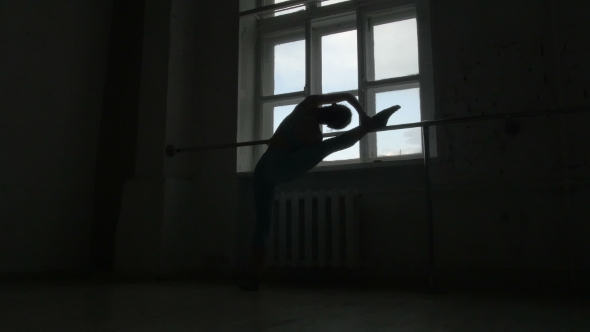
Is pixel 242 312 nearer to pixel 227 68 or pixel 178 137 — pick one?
pixel 178 137

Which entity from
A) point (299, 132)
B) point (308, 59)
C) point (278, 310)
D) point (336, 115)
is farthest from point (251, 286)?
point (308, 59)

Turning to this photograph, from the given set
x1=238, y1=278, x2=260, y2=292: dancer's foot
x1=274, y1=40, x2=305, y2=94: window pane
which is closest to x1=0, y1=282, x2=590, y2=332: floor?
x1=238, y1=278, x2=260, y2=292: dancer's foot

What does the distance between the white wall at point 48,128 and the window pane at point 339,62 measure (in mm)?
1837

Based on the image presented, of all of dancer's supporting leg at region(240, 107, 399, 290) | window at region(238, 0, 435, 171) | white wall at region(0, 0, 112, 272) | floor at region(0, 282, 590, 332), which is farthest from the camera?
window at region(238, 0, 435, 171)

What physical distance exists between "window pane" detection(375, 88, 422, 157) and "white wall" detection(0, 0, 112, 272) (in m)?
2.27

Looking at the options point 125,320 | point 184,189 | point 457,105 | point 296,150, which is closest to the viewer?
point 125,320

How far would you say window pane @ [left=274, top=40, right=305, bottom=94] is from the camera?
372cm

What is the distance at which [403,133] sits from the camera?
324cm

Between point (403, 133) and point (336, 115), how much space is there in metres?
0.87

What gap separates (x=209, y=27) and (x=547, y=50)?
2487 millimetres

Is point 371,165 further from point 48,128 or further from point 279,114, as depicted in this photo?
point 48,128

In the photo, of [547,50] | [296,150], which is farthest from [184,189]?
[547,50]

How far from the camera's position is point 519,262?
2.64 meters

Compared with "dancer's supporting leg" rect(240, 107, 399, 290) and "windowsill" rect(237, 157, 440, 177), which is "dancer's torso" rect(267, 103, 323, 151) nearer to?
"dancer's supporting leg" rect(240, 107, 399, 290)
